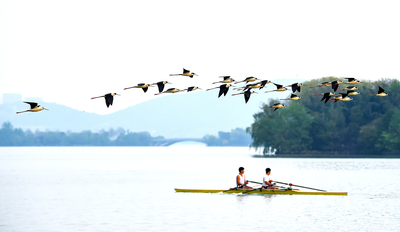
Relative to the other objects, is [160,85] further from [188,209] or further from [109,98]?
[188,209]

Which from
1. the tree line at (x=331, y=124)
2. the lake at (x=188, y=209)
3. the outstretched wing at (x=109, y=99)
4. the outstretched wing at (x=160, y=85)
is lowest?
the lake at (x=188, y=209)

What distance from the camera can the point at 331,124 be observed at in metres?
103

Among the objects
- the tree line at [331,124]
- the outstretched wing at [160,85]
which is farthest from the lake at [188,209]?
the tree line at [331,124]

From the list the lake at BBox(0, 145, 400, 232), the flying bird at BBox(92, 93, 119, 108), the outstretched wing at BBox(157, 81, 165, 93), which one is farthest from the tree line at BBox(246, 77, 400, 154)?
the flying bird at BBox(92, 93, 119, 108)

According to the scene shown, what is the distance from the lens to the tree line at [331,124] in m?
101

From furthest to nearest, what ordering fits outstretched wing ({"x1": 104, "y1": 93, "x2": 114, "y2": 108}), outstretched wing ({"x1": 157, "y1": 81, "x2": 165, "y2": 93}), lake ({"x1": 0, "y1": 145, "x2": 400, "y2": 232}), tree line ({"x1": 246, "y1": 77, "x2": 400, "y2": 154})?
tree line ({"x1": 246, "y1": 77, "x2": 400, "y2": 154}) → lake ({"x1": 0, "y1": 145, "x2": 400, "y2": 232}) → outstretched wing ({"x1": 157, "y1": 81, "x2": 165, "y2": 93}) → outstretched wing ({"x1": 104, "y1": 93, "x2": 114, "y2": 108})

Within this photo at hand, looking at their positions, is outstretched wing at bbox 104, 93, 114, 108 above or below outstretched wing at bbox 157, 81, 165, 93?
below

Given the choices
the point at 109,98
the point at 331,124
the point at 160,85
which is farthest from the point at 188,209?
the point at 331,124

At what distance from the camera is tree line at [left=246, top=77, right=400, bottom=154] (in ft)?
330

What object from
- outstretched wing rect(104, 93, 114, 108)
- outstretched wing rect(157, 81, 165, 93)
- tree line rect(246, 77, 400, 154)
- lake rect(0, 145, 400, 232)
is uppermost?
tree line rect(246, 77, 400, 154)

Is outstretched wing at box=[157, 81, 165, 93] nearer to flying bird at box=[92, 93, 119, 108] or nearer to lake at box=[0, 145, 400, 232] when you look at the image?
flying bird at box=[92, 93, 119, 108]

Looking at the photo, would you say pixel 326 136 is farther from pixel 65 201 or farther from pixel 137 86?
pixel 137 86

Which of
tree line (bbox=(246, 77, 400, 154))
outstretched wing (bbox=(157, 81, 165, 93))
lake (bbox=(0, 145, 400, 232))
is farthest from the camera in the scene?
tree line (bbox=(246, 77, 400, 154))

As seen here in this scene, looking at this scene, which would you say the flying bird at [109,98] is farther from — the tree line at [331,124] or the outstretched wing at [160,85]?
the tree line at [331,124]
